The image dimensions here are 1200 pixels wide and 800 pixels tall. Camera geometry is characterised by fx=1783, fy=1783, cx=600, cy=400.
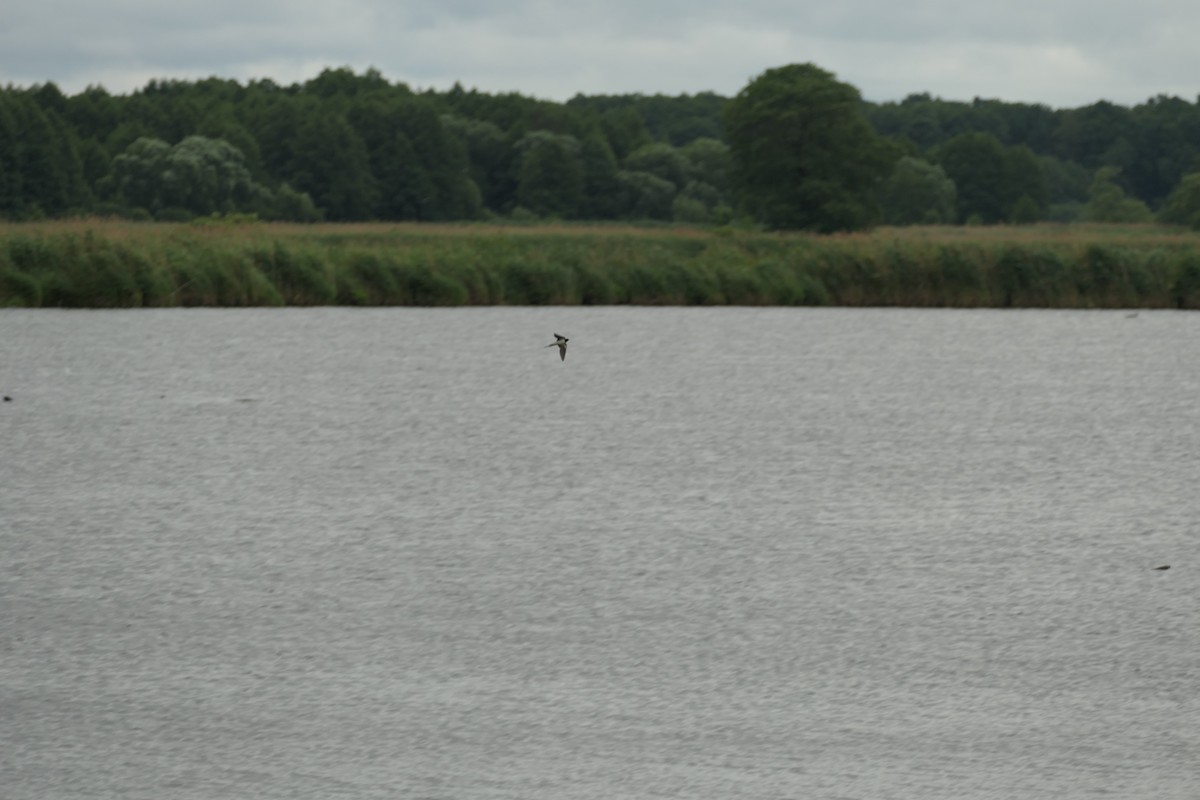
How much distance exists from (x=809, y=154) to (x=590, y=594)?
197 feet

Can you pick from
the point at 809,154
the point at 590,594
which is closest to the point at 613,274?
the point at 590,594

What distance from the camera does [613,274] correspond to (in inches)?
1533

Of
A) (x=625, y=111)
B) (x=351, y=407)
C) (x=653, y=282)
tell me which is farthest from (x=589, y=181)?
(x=351, y=407)

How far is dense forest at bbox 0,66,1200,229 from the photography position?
80.4m

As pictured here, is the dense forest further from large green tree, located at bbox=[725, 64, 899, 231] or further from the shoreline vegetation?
the shoreline vegetation

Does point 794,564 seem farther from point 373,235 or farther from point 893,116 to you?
point 893,116

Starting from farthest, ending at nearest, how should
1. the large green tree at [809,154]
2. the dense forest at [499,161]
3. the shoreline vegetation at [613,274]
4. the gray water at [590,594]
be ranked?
1. the dense forest at [499,161]
2. the large green tree at [809,154]
3. the shoreline vegetation at [613,274]
4. the gray water at [590,594]

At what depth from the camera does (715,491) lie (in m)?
15.9

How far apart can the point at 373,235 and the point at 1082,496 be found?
38634 mm

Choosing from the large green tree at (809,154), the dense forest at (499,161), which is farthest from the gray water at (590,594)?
the dense forest at (499,161)

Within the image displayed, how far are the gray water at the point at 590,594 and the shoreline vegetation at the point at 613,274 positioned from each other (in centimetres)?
998

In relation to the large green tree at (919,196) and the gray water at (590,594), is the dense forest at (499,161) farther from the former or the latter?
the gray water at (590,594)

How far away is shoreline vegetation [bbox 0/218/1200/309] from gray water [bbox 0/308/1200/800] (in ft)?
32.8

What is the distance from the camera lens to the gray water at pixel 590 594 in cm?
743
